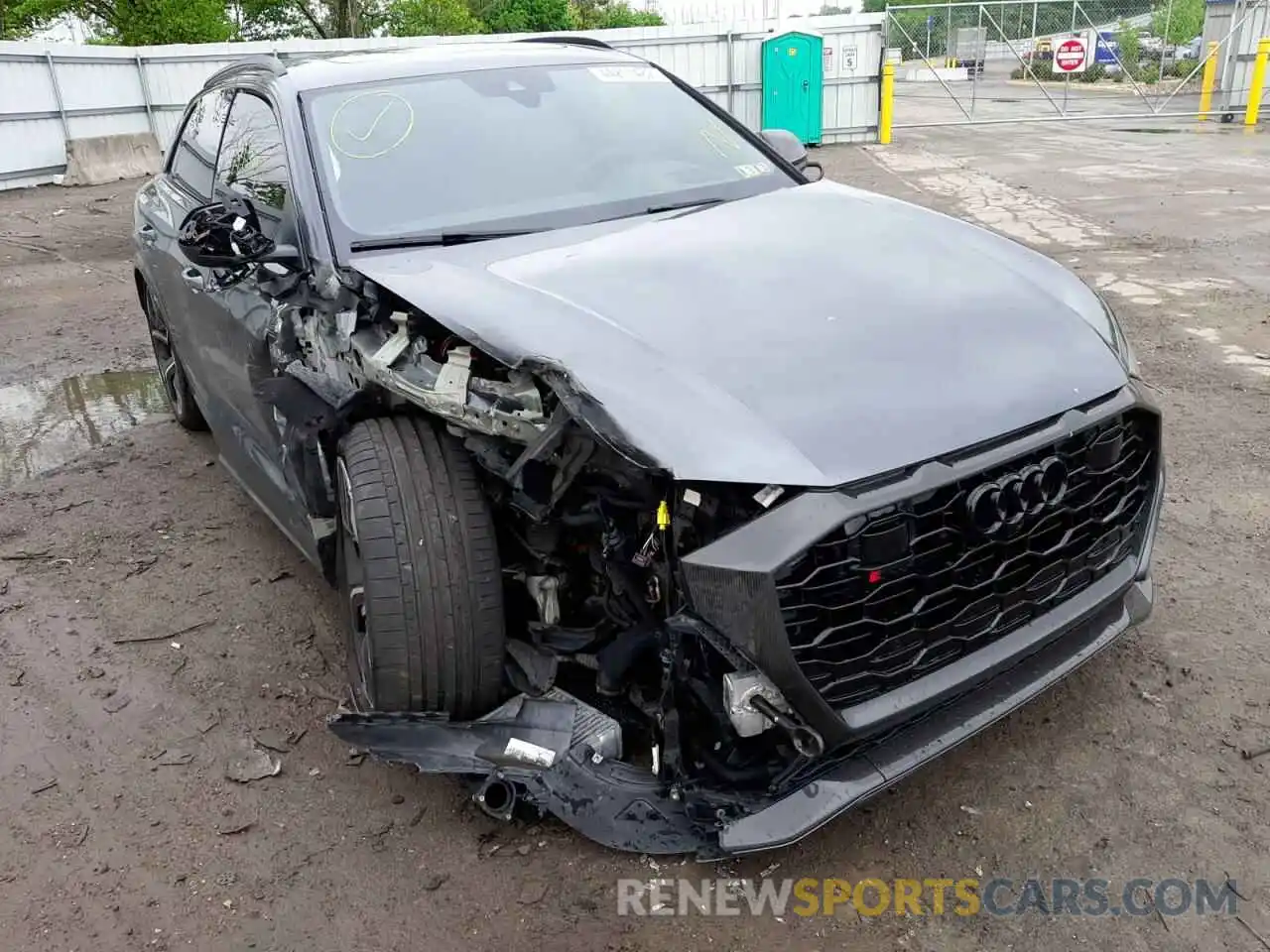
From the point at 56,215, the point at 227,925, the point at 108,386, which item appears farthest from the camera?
the point at 56,215

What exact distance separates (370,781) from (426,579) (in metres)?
0.65

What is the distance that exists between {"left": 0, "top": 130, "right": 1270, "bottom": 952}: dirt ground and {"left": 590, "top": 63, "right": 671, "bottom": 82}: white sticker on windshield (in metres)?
2.17

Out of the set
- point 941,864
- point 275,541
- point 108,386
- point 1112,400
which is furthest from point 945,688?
point 108,386

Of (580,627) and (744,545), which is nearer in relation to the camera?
(744,545)

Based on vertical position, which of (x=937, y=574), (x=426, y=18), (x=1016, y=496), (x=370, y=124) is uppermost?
(x=426, y=18)

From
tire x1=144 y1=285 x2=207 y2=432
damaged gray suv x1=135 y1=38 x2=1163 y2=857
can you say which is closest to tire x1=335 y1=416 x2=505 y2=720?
damaged gray suv x1=135 y1=38 x2=1163 y2=857

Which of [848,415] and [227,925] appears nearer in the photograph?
[848,415]

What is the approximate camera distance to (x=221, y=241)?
9.82ft

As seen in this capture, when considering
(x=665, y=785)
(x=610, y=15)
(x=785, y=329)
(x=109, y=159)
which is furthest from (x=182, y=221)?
(x=610, y=15)

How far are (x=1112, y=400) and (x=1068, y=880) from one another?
3.62 feet

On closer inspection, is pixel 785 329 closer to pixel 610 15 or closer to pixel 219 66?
pixel 219 66

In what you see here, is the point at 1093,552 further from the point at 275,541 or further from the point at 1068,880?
the point at 275,541

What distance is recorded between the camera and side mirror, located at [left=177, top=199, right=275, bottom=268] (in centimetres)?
295

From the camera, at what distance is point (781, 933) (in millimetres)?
2174
